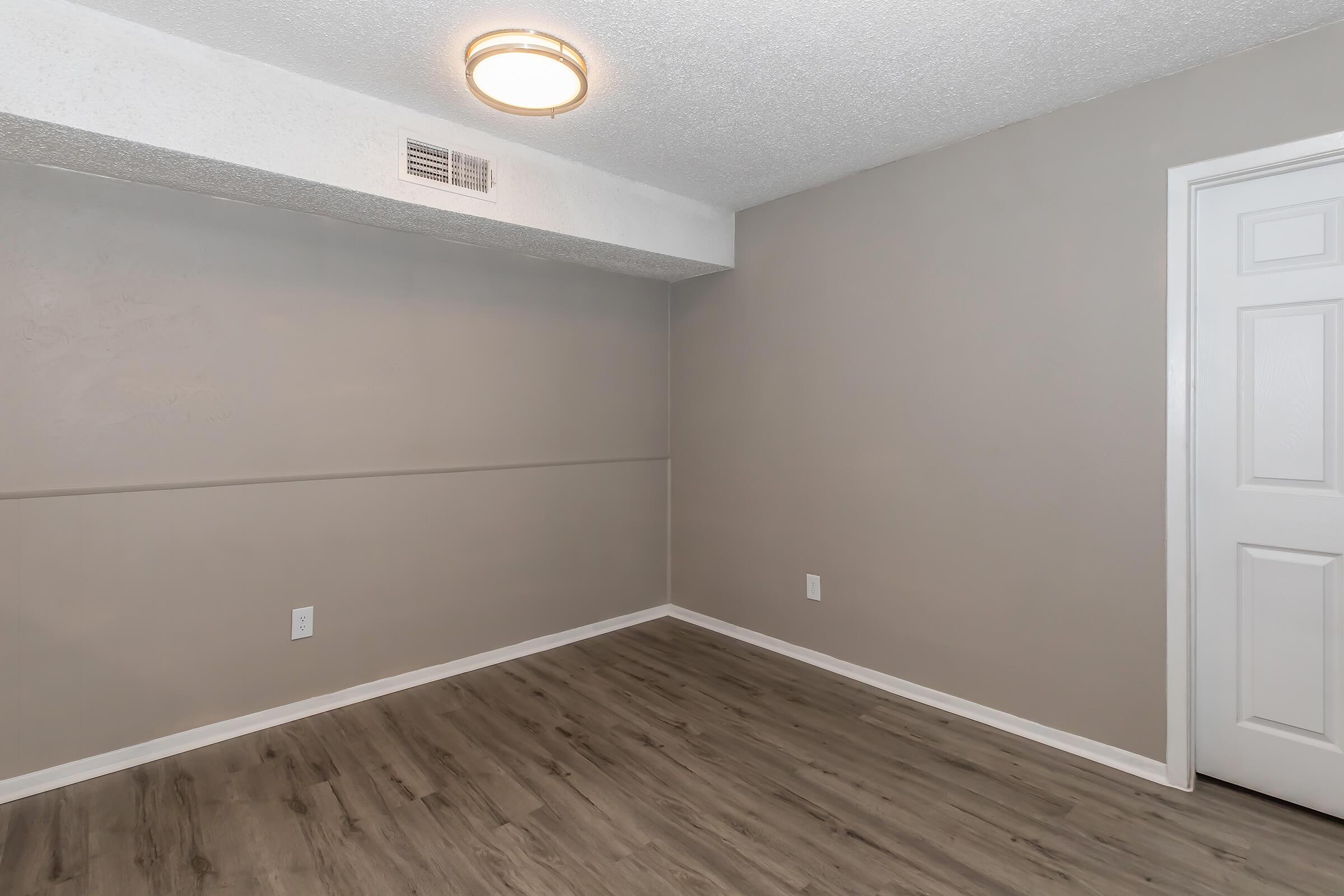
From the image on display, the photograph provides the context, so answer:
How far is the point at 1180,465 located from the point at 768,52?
1956 mm

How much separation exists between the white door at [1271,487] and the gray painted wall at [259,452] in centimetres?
283

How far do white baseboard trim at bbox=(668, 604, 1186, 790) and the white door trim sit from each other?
11 cm

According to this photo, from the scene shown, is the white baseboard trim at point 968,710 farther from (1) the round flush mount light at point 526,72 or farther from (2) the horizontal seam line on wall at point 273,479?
(1) the round flush mount light at point 526,72

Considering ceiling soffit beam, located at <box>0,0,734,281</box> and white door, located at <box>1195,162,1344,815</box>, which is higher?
ceiling soffit beam, located at <box>0,0,734,281</box>

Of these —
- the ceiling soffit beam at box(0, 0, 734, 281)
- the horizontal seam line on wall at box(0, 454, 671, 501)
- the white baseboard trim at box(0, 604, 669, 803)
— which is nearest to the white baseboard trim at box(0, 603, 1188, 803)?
the white baseboard trim at box(0, 604, 669, 803)

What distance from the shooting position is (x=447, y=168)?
272 cm

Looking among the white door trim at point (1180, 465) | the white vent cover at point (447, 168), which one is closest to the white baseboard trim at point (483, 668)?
the white door trim at point (1180, 465)

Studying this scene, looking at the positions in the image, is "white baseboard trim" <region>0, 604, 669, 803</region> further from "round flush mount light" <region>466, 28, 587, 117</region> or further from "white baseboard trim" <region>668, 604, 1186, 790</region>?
"round flush mount light" <region>466, 28, 587, 117</region>

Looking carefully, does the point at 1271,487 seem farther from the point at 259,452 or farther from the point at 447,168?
the point at 259,452

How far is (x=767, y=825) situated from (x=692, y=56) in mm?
2474

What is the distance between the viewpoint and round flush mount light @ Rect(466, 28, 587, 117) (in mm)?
2025

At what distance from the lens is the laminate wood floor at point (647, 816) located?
6.22ft

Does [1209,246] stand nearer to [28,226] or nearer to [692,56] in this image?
[692,56]

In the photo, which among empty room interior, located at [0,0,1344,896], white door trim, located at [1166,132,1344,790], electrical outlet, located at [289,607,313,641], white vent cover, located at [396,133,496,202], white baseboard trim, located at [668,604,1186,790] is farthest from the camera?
electrical outlet, located at [289,607,313,641]
